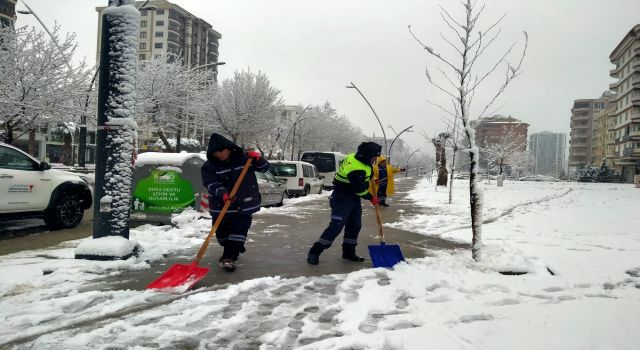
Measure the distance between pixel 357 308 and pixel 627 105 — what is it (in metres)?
84.6

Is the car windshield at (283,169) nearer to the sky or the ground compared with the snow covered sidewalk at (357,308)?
nearer to the sky

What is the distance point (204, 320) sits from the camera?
3480 mm

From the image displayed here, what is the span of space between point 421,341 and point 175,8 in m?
90.6

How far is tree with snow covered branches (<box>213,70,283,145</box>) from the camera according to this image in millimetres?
37375

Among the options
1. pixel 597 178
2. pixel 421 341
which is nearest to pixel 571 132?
pixel 597 178

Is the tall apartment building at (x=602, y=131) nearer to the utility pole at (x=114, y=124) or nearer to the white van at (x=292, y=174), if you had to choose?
the white van at (x=292, y=174)

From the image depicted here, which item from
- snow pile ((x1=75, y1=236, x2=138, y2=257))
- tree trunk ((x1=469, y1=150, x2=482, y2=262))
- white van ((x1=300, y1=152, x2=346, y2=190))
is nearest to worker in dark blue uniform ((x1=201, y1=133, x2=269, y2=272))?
snow pile ((x1=75, y1=236, x2=138, y2=257))

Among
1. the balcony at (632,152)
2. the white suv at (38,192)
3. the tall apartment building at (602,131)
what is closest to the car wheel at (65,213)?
the white suv at (38,192)

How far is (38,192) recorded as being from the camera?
7.55m

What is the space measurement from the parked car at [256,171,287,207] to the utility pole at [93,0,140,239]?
686 cm

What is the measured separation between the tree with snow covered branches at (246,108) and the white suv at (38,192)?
29273mm

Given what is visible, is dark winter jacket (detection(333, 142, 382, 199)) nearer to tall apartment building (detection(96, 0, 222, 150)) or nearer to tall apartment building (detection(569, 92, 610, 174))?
tall apartment building (detection(96, 0, 222, 150))

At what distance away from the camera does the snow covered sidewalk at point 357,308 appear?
311cm

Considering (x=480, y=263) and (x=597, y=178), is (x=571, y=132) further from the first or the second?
(x=480, y=263)
